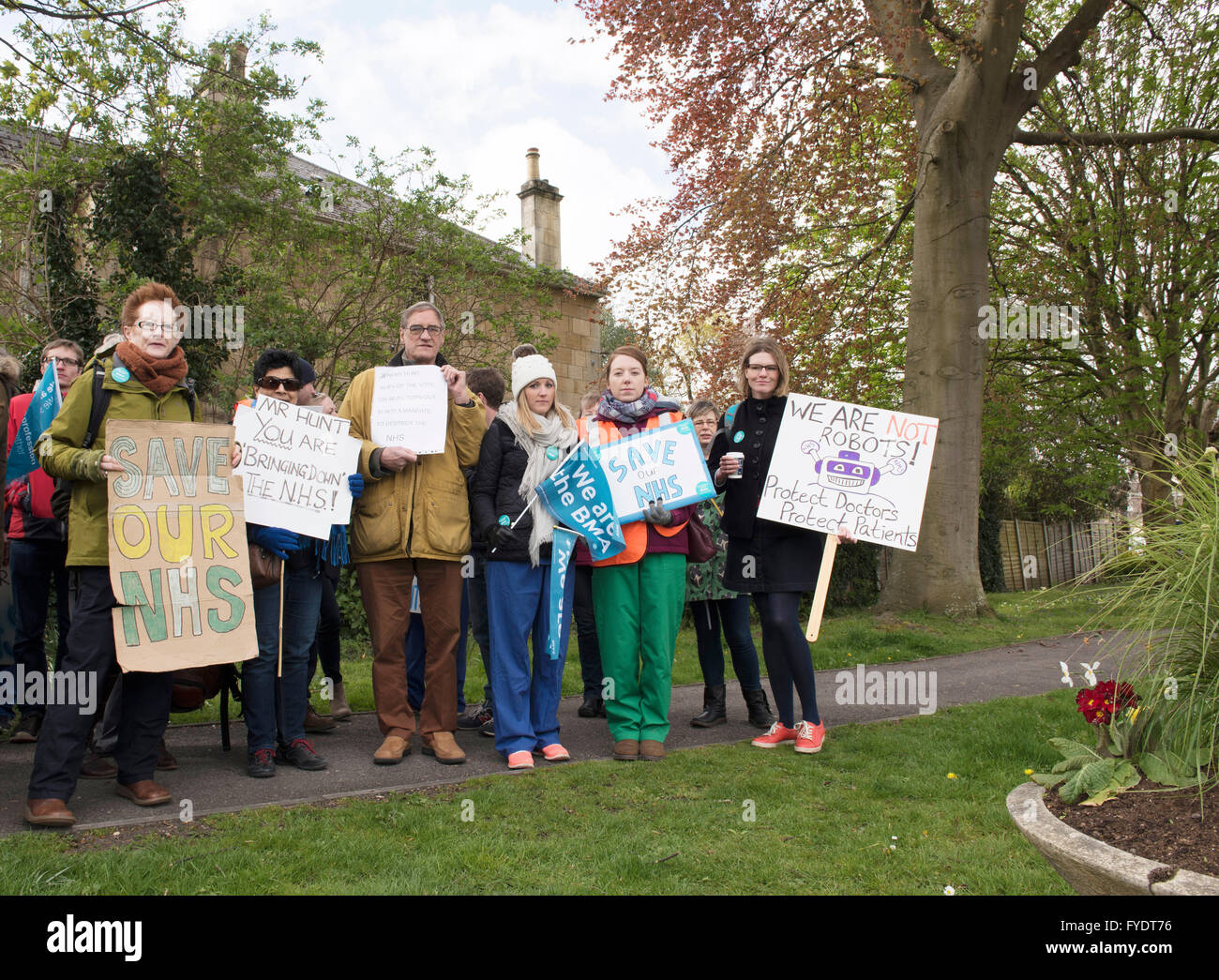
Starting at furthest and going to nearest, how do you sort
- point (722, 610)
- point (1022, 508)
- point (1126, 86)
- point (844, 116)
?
point (1022, 508), point (1126, 86), point (844, 116), point (722, 610)

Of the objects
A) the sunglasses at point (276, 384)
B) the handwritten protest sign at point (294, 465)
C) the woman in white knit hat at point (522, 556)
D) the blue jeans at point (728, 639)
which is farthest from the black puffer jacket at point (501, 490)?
the blue jeans at point (728, 639)

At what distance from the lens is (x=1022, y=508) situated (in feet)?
104

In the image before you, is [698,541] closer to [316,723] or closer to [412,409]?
[412,409]

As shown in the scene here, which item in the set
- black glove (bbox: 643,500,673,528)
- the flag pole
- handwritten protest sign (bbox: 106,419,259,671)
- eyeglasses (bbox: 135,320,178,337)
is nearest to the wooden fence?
the flag pole

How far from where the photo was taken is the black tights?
18.5 feet

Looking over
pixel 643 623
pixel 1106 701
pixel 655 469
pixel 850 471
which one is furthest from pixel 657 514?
pixel 1106 701

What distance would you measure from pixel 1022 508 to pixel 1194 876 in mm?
31871

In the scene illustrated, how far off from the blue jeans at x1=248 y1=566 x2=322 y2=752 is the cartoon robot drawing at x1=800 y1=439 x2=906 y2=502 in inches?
119

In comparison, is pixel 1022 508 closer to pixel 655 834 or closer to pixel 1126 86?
pixel 1126 86

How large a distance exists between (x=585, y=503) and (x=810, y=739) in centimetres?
200

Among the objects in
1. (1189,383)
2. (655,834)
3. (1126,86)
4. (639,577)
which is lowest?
(655,834)

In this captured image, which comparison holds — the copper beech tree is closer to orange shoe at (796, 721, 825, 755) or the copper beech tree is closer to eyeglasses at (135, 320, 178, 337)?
orange shoe at (796, 721, 825, 755)

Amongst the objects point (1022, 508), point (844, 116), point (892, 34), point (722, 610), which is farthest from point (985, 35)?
point (1022, 508)

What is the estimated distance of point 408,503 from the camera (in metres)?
5.37
